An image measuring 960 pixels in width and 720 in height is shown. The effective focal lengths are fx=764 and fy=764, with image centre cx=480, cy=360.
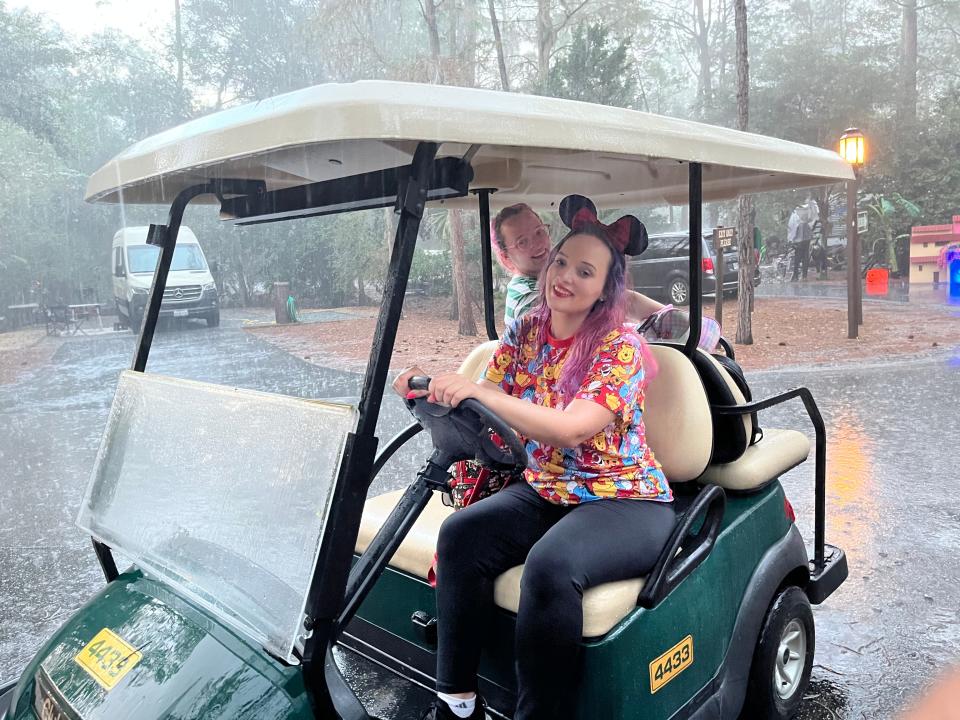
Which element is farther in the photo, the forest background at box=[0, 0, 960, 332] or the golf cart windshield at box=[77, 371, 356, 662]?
the forest background at box=[0, 0, 960, 332]

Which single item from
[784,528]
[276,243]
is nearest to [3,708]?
[784,528]

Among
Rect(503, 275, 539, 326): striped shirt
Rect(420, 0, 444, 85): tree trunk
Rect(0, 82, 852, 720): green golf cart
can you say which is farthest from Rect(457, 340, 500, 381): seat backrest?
Rect(420, 0, 444, 85): tree trunk

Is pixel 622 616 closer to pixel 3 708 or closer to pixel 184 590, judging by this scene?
pixel 184 590

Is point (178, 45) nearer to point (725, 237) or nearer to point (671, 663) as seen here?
point (725, 237)

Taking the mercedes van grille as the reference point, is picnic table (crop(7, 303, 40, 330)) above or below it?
below

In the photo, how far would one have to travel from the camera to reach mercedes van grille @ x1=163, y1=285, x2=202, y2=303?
7.33 ft

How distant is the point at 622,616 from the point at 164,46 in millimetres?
20537

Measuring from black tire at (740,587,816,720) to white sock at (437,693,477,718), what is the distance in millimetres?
835

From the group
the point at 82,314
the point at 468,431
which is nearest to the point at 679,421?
the point at 468,431

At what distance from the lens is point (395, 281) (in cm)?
151

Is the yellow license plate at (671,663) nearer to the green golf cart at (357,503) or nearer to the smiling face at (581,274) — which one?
the green golf cart at (357,503)

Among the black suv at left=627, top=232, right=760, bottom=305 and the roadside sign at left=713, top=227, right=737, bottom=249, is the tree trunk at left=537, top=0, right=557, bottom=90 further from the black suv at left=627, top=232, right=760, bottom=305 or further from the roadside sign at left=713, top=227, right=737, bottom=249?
the black suv at left=627, top=232, right=760, bottom=305

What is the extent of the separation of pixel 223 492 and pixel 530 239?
1573 millimetres

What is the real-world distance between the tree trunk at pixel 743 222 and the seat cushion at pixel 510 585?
8.69 meters
